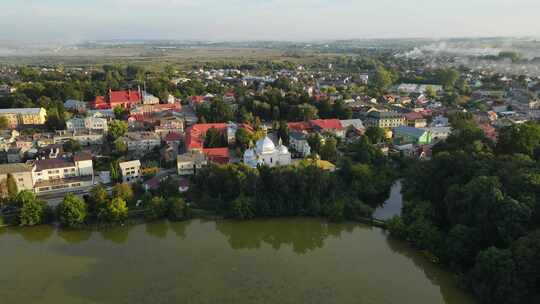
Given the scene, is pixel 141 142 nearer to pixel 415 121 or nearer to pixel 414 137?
pixel 414 137

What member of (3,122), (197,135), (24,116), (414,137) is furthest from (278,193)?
(24,116)

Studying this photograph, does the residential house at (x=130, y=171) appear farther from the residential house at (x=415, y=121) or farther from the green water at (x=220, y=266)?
the residential house at (x=415, y=121)

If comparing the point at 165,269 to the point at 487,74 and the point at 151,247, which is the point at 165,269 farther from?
the point at 487,74

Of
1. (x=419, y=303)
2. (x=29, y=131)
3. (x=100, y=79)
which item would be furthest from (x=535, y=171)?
(x=100, y=79)

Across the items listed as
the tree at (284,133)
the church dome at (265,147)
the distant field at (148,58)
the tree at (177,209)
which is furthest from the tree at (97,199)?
the distant field at (148,58)

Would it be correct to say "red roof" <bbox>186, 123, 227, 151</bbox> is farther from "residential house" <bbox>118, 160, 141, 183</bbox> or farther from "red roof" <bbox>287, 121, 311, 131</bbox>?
"red roof" <bbox>287, 121, 311, 131</bbox>

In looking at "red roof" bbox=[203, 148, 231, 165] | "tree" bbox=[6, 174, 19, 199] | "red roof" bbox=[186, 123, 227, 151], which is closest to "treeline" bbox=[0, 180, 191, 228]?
"tree" bbox=[6, 174, 19, 199]
